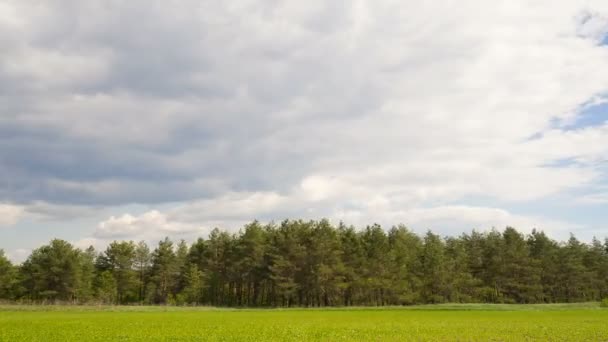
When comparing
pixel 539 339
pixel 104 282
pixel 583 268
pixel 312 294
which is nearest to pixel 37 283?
pixel 104 282

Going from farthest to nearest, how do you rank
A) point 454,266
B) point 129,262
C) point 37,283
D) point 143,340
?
1. point 129,262
2. point 454,266
3. point 37,283
4. point 143,340

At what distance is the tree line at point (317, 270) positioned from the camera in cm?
10994

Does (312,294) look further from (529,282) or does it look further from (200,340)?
(200,340)

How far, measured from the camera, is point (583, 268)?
399 ft

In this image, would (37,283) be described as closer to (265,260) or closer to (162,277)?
(162,277)

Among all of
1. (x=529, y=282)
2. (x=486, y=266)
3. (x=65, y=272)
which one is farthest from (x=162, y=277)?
(x=529, y=282)

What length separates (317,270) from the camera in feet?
350

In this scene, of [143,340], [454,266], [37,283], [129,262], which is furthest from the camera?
[129,262]

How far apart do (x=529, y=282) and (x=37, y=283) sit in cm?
12138

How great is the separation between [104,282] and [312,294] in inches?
2125

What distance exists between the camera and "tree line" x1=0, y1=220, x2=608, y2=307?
110 meters

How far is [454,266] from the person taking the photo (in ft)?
387

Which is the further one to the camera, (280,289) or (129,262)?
(129,262)

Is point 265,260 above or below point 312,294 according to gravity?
above
